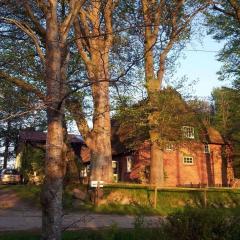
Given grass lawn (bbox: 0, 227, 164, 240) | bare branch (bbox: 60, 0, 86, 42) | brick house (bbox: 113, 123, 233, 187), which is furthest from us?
brick house (bbox: 113, 123, 233, 187)

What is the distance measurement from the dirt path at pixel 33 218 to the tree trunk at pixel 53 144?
3.50 m

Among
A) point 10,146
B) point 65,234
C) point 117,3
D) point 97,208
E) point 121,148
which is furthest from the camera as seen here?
point 10,146

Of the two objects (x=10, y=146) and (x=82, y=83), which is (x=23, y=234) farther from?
(x=10, y=146)

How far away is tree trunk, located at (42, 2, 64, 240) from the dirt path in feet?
11.5

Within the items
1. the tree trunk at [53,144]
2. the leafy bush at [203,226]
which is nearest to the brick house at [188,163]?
the leafy bush at [203,226]

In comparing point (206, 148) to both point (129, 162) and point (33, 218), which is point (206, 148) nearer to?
point (129, 162)

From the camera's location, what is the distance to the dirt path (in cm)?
1529

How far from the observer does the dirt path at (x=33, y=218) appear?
50.2ft

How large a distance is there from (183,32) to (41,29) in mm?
22344

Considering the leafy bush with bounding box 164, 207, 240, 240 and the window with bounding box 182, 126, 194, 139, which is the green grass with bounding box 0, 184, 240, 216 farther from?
the leafy bush with bounding box 164, 207, 240, 240

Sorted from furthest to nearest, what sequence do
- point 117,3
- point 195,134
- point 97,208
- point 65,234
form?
point 195,134 < point 117,3 < point 97,208 < point 65,234

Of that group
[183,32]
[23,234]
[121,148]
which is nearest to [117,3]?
[183,32]

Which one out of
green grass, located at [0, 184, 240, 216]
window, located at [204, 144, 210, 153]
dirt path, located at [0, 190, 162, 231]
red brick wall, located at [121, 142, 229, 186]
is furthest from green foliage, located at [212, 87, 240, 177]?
dirt path, located at [0, 190, 162, 231]

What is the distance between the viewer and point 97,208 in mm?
23172
